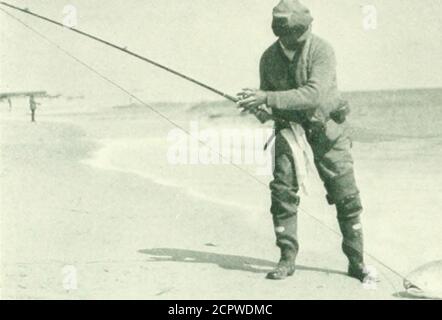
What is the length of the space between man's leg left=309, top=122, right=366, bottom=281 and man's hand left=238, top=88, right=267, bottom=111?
49cm

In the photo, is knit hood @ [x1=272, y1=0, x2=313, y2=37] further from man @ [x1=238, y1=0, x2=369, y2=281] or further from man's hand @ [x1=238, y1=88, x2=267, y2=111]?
man's hand @ [x1=238, y1=88, x2=267, y2=111]

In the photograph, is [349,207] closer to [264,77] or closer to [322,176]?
[322,176]

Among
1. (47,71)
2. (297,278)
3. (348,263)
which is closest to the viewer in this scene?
(297,278)

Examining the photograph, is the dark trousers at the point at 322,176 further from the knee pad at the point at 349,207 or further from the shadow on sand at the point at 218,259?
the shadow on sand at the point at 218,259

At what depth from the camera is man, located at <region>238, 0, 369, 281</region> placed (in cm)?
531

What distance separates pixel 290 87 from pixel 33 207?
11.5 feet

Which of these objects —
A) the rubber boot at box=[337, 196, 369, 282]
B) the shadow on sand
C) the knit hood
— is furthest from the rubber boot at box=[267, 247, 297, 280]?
the knit hood

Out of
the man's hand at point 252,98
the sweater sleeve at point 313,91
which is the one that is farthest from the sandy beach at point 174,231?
the man's hand at point 252,98

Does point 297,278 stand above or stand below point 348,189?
below

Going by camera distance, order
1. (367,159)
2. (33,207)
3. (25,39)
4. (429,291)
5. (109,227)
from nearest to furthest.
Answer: (429,291) < (109,227) < (33,207) < (25,39) < (367,159)

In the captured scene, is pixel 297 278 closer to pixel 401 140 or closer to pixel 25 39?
pixel 25 39

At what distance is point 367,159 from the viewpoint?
14.5 m

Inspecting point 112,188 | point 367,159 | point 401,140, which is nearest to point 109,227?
point 112,188

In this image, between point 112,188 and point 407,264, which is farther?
point 112,188
